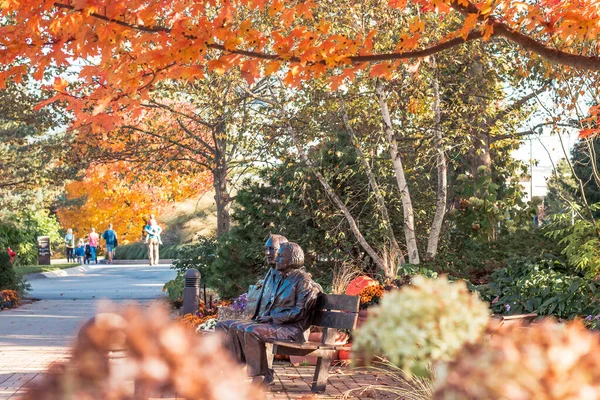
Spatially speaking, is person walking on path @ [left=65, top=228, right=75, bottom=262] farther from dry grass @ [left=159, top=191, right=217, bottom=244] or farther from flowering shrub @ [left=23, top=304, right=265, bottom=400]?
flowering shrub @ [left=23, top=304, right=265, bottom=400]

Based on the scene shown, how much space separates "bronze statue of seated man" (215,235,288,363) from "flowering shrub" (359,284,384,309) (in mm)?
2070

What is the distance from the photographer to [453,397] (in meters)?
1.56

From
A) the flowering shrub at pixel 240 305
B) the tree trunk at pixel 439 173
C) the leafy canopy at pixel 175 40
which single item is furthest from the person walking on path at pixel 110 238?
the leafy canopy at pixel 175 40

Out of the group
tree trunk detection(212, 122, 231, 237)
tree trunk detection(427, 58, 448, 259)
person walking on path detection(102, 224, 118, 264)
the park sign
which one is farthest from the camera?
person walking on path detection(102, 224, 118, 264)

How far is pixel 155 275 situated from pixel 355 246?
14962 mm

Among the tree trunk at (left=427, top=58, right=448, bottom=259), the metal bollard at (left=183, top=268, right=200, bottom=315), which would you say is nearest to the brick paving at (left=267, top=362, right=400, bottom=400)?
the metal bollard at (left=183, top=268, right=200, bottom=315)

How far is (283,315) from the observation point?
290 inches

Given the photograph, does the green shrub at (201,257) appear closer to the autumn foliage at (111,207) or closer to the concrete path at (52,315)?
the concrete path at (52,315)

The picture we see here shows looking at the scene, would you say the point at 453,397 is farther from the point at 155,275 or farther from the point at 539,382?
the point at 155,275

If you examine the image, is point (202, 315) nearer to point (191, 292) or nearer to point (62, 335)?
point (191, 292)

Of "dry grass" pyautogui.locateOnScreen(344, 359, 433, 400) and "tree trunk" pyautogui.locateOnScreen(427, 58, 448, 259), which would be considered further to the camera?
"tree trunk" pyautogui.locateOnScreen(427, 58, 448, 259)

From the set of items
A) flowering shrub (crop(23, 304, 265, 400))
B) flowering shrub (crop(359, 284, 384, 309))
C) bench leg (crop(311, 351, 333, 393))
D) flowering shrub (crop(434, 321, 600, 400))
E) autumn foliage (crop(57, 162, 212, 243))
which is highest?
autumn foliage (crop(57, 162, 212, 243))

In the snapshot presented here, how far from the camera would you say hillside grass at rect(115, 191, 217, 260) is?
40.1m

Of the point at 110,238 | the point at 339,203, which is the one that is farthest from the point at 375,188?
the point at 110,238
